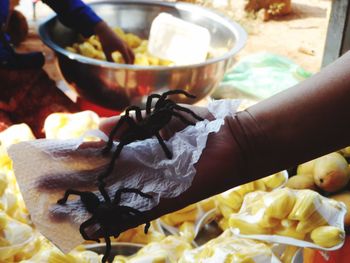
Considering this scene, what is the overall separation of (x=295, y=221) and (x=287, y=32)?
4.45 m

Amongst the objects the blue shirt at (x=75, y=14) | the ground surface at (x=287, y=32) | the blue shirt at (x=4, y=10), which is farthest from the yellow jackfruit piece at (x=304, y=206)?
the ground surface at (x=287, y=32)

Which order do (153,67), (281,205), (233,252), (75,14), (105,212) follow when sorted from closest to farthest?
(105,212)
(233,252)
(281,205)
(153,67)
(75,14)

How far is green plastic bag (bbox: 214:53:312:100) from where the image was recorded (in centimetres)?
288

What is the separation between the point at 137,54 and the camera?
8.17ft

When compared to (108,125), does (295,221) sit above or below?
below

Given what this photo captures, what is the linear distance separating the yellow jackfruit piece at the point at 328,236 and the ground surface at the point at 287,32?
304cm

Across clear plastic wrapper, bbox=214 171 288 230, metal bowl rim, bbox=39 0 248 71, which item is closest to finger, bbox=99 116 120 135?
clear plastic wrapper, bbox=214 171 288 230

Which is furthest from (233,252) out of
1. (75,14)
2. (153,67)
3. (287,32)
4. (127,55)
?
(287,32)

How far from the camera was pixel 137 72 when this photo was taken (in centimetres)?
195

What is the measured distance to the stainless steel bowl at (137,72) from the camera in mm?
1977

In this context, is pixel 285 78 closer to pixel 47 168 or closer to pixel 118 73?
pixel 118 73

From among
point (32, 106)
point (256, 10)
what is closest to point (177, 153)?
point (32, 106)

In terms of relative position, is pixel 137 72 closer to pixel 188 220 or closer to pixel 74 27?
pixel 74 27

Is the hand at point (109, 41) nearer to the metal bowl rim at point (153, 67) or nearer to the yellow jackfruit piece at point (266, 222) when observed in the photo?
the metal bowl rim at point (153, 67)
